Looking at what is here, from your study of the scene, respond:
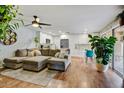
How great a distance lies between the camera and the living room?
3.08 m

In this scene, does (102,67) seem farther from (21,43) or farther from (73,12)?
(21,43)

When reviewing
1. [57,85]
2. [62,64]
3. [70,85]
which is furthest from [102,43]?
[57,85]

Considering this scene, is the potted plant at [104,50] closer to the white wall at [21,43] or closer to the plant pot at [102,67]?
the plant pot at [102,67]

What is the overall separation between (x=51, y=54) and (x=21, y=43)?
189 centimetres

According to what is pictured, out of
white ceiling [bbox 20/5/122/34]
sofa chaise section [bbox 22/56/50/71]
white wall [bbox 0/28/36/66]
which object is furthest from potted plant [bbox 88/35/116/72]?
white wall [bbox 0/28/36/66]

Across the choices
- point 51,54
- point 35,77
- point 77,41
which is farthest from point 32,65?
point 77,41

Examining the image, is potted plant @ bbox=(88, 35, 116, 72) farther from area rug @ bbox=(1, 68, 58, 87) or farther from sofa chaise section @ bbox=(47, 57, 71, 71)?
area rug @ bbox=(1, 68, 58, 87)

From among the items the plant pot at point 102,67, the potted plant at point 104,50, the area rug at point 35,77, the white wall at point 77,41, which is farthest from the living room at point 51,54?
the white wall at point 77,41

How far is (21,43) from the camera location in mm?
5973

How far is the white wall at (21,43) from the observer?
4.76 m

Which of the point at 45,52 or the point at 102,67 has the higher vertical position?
the point at 45,52

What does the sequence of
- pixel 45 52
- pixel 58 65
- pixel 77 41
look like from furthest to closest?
pixel 77 41 → pixel 45 52 → pixel 58 65
